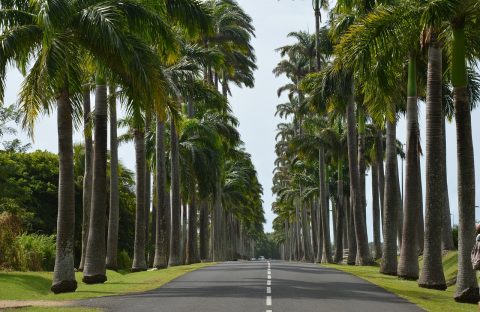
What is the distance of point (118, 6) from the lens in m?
21.0

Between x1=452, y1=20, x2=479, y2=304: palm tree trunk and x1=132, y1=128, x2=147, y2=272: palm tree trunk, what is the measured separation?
60.8 ft

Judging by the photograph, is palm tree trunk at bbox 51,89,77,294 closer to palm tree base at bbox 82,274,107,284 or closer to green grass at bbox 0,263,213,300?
green grass at bbox 0,263,213,300

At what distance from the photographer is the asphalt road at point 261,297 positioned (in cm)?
1584

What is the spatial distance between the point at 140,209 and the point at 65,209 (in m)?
15.3

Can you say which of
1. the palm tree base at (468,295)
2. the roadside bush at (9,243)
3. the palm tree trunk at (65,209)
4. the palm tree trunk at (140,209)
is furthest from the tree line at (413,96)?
the roadside bush at (9,243)

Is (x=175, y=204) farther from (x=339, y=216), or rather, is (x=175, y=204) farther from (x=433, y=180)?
(x=339, y=216)

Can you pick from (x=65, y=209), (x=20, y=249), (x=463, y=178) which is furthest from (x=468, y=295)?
(x=20, y=249)

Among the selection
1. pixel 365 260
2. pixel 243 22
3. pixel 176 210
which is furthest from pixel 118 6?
pixel 243 22

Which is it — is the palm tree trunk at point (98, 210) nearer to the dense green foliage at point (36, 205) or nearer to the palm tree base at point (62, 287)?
the palm tree base at point (62, 287)

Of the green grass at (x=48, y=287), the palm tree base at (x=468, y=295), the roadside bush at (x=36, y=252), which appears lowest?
the palm tree base at (x=468, y=295)

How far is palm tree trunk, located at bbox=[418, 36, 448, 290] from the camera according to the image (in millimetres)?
22688

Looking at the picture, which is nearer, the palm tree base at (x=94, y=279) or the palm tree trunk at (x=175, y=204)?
the palm tree base at (x=94, y=279)

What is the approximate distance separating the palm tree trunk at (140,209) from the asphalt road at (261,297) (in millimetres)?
11378

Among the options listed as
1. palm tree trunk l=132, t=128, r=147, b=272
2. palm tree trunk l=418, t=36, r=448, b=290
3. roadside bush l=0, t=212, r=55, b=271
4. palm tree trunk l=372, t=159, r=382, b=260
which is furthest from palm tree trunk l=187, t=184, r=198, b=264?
palm tree trunk l=418, t=36, r=448, b=290
